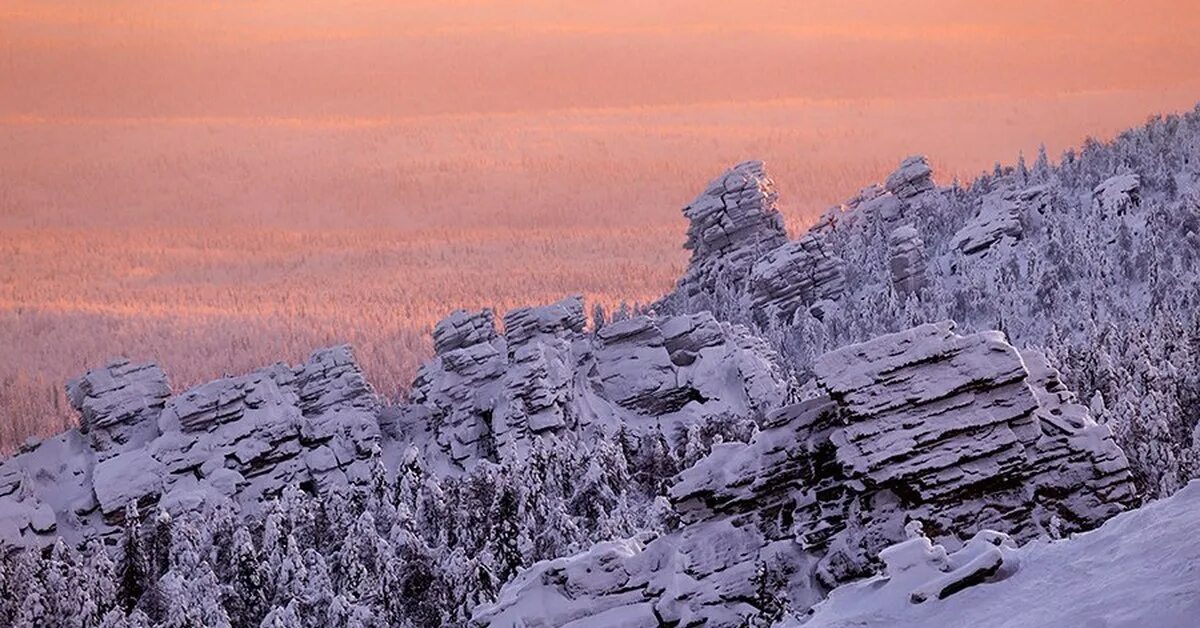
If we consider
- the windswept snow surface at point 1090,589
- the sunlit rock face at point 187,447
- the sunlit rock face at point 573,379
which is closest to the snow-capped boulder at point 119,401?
the sunlit rock face at point 187,447

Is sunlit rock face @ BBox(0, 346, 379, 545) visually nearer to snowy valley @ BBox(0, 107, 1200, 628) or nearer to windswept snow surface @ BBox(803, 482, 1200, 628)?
snowy valley @ BBox(0, 107, 1200, 628)

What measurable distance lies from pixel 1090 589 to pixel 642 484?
102989mm

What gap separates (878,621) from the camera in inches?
1508

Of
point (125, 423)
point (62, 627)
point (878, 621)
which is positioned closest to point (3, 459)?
point (125, 423)

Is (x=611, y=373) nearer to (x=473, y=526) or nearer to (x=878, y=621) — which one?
(x=473, y=526)

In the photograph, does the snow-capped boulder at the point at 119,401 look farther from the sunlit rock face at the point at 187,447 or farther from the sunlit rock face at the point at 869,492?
the sunlit rock face at the point at 869,492

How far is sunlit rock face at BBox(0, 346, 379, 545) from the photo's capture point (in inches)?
5881

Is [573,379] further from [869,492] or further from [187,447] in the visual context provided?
[869,492]

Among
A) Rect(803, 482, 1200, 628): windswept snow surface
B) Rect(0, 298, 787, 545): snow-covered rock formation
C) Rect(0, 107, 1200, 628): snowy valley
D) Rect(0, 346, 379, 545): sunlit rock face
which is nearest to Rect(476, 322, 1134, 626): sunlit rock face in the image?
Rect(0, 107, 1200, 628): snowy valley

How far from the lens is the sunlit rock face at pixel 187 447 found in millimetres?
149375

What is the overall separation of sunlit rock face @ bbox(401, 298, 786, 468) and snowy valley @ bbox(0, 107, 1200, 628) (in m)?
0.35

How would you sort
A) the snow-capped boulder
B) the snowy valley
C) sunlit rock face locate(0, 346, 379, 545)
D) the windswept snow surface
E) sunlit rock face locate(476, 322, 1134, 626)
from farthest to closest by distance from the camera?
the snow-capped boulder < sunlit rock face locate(0, 346, 379, 545) < sunlit rock face locate(476, 322, 1134, 626) < the snowy valley < the windswept snow surface

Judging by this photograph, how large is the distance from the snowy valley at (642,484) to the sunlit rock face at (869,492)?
124 mm

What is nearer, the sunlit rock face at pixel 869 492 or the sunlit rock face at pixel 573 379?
the sunlit rock face at pixel 869 492
